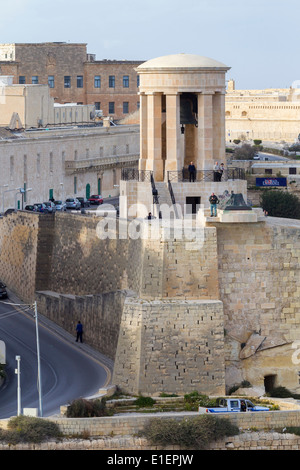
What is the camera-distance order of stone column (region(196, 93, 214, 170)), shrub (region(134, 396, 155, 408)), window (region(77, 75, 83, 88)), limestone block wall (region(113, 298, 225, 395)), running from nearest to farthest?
shrub (region(134, 396, 155, 408))
limestone block wall (region(113, 298, 225, 395))
stone column (region(196, 93, 214, 170))
window (region(77, 75, 83, 88))

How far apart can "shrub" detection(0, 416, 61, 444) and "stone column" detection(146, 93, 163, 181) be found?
11.9 metres

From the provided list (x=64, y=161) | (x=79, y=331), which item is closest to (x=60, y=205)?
(x=64, y=161)

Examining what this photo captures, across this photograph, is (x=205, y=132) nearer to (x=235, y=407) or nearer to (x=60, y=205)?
(x=235, y=407)

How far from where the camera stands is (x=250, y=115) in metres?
152

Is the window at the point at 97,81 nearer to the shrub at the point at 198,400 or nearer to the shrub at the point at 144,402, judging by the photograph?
the shrub at the point at 198,400

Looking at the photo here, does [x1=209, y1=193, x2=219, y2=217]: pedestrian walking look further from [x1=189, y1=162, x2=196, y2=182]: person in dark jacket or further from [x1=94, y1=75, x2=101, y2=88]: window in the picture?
[x1=94, y1=75, x2=101, y2=88]: window

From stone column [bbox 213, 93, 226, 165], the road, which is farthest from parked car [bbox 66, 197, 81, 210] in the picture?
stone column [bbox 213, 93, 226, 165]

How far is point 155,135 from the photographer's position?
53.9m

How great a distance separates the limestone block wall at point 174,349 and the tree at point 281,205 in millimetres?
35443

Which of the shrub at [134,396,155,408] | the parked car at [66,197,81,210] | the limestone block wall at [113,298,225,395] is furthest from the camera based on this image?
the parked car at [66,197,81,210]

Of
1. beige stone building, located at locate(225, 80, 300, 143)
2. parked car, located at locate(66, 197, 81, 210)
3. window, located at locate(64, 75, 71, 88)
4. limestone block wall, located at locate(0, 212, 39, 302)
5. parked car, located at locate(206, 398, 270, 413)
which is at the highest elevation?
window, located at locate(64, 75, 71, 88)

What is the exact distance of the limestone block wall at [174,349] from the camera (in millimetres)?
47750

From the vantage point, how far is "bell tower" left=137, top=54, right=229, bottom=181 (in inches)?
2088
